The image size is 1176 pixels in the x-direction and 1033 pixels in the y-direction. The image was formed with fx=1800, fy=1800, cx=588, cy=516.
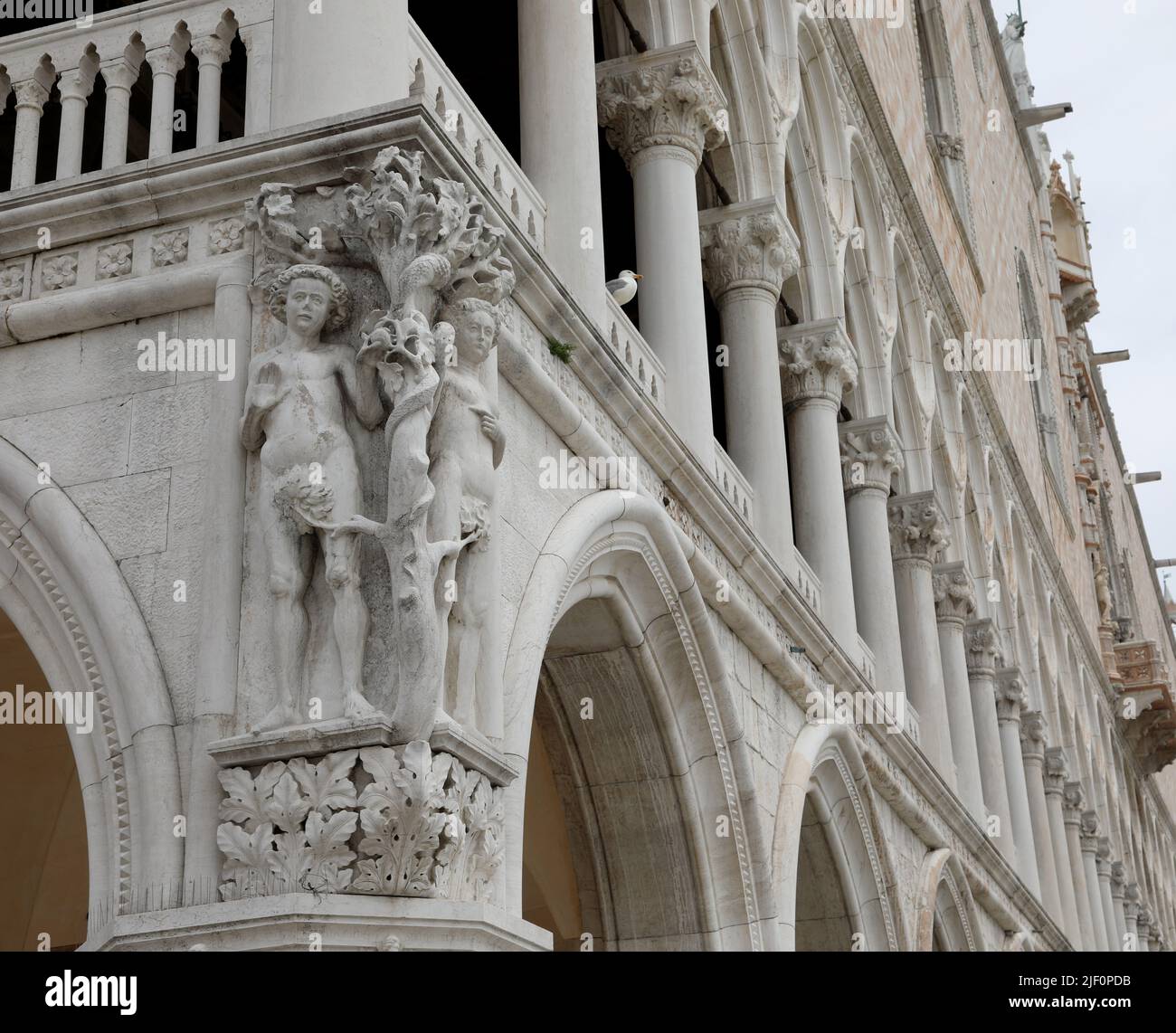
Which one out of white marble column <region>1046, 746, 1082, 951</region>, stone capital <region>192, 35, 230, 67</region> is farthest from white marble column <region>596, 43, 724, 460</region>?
white marble column <region>1046, 746, 1082, 951</region>

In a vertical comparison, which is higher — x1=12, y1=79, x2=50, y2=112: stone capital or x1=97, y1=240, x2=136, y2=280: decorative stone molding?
x1=12, y1=79, x2=50, y2=112: stone capital

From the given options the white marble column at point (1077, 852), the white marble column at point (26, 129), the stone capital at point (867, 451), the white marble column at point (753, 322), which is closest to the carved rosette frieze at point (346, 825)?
the white marble column at point (26, 129)

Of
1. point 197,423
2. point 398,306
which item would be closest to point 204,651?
point 197,423

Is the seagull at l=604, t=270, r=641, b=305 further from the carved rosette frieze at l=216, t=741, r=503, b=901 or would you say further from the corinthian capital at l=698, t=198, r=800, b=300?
the carved rosette frieze at l=216, t=741, r=503, b=901

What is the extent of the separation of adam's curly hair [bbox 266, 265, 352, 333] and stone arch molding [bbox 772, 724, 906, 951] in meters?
4.52

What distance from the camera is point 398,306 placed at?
17.6ft

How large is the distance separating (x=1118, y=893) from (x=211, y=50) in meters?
22.7

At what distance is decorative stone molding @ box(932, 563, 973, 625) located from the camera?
15781 mm

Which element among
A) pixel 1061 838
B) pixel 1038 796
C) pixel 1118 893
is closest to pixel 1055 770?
pixel 1061 838

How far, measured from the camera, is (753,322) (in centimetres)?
1045

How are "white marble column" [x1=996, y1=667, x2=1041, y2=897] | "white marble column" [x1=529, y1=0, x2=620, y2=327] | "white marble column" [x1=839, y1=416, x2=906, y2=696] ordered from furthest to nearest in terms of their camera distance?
"white marble column" [x1=996, y1=667, x2=1041, y2=897] → "white marble column" [x1=839, y1=416, x2=906, y2=696] → "white marble column" [x1=529, y1=0, x2=620, y2=327]

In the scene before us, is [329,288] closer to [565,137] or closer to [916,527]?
[565,137]

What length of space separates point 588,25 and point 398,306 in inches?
122
